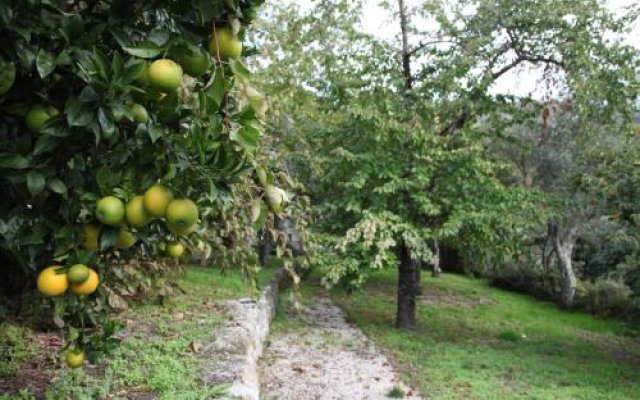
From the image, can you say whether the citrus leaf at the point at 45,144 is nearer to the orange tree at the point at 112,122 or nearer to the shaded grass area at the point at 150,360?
the orange tree at the point at 112,122

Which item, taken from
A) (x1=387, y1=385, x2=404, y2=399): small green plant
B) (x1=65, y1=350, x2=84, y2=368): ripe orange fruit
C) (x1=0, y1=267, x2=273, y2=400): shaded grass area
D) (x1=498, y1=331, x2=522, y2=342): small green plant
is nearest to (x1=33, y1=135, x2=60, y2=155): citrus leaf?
(x1=65, y1=350, x2=84, y2=368): ripe orange fruit

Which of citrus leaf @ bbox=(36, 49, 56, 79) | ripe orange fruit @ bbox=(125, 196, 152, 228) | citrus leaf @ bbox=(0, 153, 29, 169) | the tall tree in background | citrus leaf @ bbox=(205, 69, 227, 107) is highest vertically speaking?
the tall tree in background

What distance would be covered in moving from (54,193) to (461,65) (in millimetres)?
7762

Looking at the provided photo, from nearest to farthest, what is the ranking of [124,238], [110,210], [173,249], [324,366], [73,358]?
[110,210], [124,238], [173,249], [73,358], [324,366]

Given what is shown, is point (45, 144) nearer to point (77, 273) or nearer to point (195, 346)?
point (77, 273)

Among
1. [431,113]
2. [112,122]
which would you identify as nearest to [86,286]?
[112,122]

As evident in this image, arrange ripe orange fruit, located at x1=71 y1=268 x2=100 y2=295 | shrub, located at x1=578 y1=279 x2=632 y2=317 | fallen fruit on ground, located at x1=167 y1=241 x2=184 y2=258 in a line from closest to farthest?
ripe orange fruit, located at x1=71 y1=268 x2=100 y2=295
fallen fruit on ground, located at x1=167 y1=241 x2=184 y2=258
shrub, located at x1=578 y1=279 x2=632 y2=317

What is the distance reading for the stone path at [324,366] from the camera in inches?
239

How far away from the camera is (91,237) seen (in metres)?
1.47

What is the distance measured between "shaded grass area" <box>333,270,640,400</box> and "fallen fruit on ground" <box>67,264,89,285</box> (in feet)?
18.0

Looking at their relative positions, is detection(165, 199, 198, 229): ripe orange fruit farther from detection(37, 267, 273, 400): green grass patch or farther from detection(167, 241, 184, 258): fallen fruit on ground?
detection(37, 267, 273, 400): green grass patch

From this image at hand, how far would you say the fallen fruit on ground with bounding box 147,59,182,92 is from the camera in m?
1.21

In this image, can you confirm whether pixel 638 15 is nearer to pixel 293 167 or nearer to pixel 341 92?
pixel 341 92

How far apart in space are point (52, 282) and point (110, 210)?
0.86 ft
